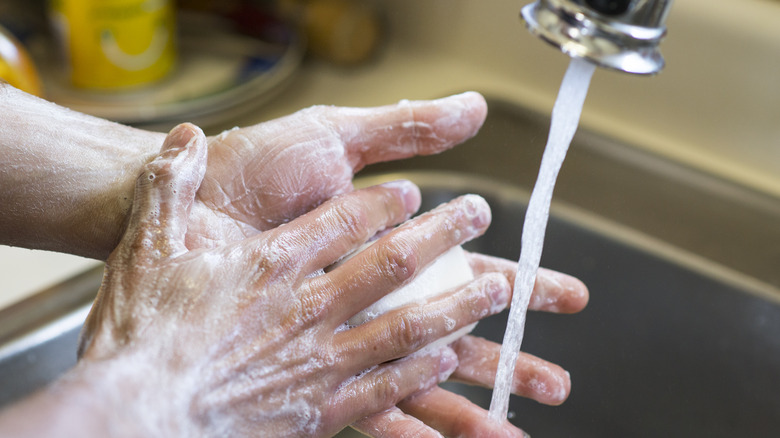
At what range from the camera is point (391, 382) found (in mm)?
608

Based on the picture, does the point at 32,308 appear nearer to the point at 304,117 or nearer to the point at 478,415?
the point at 304,117

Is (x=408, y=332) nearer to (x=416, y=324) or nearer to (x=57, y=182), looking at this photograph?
(x=416, y=324)

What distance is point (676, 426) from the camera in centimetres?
66

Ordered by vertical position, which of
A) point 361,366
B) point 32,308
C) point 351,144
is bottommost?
→ point 32,308

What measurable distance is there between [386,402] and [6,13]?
3.19ft

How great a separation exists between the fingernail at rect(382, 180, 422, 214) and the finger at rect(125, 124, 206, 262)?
0.58 feet

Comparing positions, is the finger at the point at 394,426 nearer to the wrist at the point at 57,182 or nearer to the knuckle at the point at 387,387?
the knuckle at the point at 387,387

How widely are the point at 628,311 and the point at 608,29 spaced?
1.23ft

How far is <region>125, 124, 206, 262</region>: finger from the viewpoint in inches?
22.0

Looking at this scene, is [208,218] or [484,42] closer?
[208,218]

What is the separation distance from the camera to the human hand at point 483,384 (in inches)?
24.0

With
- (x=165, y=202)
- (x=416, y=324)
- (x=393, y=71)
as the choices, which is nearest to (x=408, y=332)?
(x=416, y=324)

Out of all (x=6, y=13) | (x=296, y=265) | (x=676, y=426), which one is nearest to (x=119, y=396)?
(x=296, y=265)

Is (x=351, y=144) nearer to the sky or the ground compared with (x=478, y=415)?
nearer to the sky
